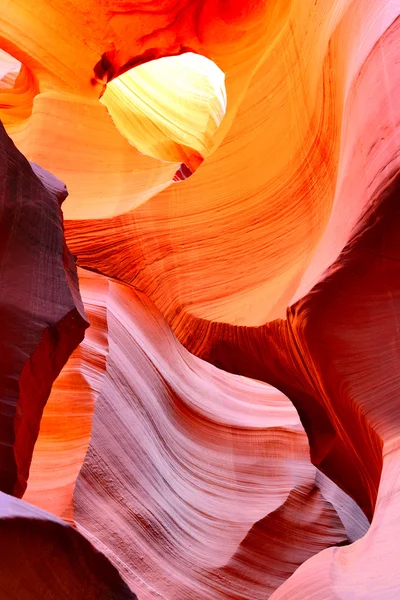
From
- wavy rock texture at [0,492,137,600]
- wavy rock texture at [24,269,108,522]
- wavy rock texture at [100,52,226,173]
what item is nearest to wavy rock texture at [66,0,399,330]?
wavy rock texture at [24,269,108,522]

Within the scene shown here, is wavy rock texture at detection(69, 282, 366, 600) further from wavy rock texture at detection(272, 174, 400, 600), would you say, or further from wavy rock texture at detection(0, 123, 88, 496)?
wavy rock texture at detection(0, 123, 88, 496)

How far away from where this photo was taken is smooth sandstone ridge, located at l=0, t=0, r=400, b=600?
143 inches

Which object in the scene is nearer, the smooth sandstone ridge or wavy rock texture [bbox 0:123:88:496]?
wavy rock texture [bbox 0:123:88:496]

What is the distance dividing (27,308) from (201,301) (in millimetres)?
1906

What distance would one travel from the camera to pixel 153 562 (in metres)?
5.90

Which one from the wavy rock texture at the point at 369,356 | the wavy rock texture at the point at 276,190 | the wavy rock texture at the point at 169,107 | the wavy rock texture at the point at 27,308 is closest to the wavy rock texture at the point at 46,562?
the wavy rock texture at the point at 27,308

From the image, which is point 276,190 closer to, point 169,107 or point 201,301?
point 201,301

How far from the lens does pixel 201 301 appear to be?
5312mm

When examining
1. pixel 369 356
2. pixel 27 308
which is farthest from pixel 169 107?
pixel 27 308

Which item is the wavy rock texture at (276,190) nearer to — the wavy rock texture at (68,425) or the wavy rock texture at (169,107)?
the wavy rock texture at (68,425)

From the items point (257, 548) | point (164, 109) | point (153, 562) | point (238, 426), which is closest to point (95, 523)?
point (153, 562)

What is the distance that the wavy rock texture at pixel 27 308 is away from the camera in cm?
337

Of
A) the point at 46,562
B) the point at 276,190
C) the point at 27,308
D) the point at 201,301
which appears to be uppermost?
the point at 276,190

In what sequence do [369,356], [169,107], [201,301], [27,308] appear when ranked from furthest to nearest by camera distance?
[169,107] → [201,301] → [369,356] → [27,308]
